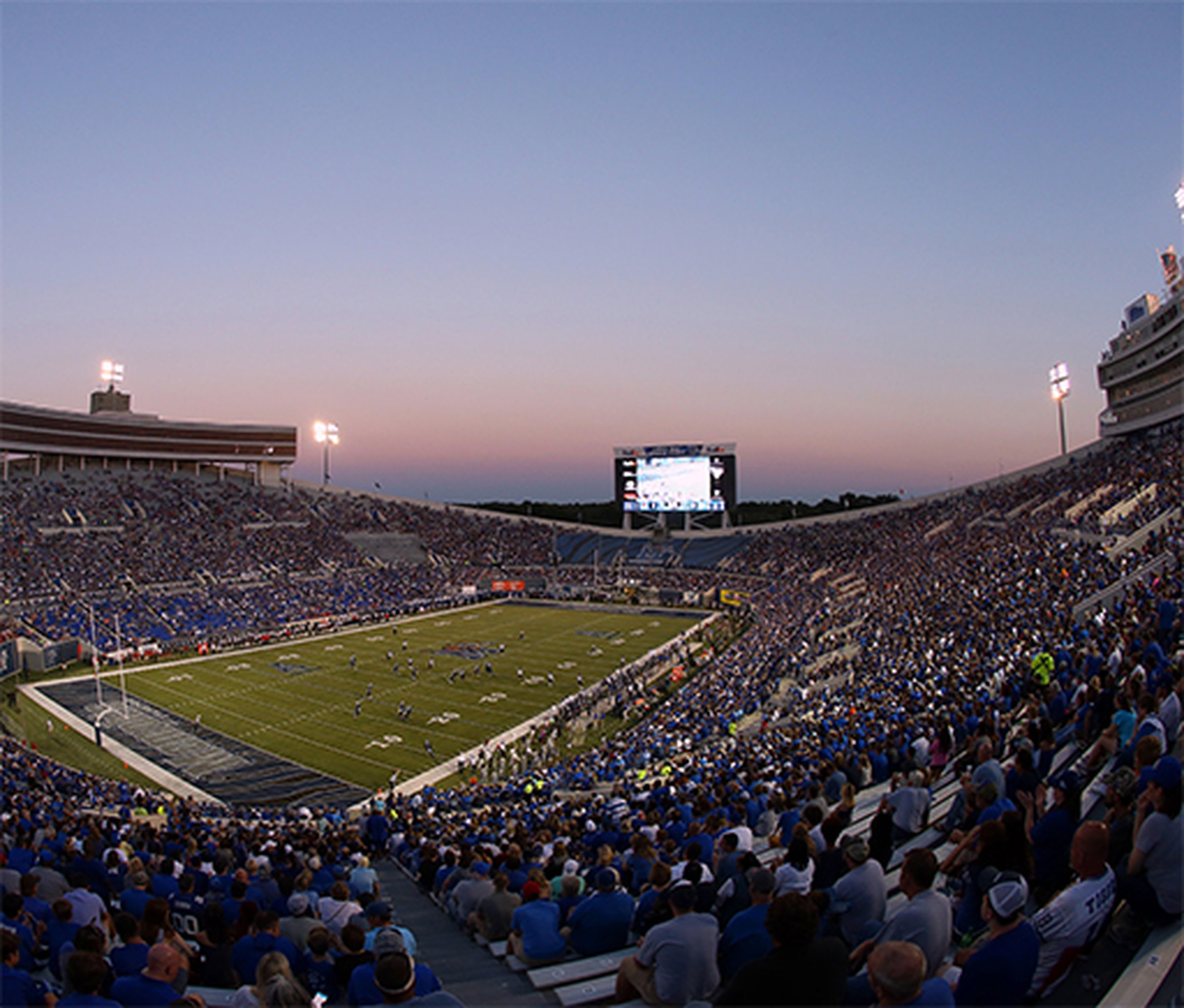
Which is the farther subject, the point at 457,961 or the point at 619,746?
the point at 619,746

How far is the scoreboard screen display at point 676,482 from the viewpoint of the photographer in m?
65.6

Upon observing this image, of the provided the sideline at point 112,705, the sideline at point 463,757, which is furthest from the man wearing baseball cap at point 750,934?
the sideline at point 112,705

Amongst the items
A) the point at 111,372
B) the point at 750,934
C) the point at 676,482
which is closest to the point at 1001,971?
the point at 750,934

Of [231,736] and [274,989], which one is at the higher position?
[274,989]

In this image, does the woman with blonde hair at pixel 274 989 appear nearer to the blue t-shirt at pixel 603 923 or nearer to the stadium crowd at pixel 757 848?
the stadium crowd at pixel 757 848

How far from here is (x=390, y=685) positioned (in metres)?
34.9

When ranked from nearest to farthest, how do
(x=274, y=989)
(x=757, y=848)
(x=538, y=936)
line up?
1. (x=274, y=989)
2. (x=538, y=936)
3. (x=757, y=848)

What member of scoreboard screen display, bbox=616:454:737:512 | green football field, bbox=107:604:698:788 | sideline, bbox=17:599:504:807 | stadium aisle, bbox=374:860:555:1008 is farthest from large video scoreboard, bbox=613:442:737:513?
stadium aisle, bbox=374:860:555:1008

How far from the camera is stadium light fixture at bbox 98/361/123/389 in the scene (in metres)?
73.4

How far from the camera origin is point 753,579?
205 feet

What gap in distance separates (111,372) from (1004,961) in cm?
8708

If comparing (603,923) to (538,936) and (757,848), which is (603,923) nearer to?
(538,936)

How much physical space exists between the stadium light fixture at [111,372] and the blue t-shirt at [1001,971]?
86.6 meters

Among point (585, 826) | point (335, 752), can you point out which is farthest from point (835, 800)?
point (335, 752)
